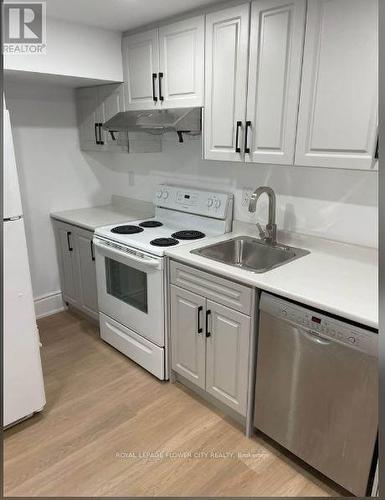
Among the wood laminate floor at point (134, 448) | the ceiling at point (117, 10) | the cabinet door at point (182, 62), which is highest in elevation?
the ceiling at point (117, 10)

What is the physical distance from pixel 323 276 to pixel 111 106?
2.04m

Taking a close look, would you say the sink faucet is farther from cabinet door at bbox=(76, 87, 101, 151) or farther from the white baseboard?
the white baseboard

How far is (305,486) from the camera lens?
5.54ft

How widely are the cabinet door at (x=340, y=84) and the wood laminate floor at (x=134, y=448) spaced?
58.8 inches

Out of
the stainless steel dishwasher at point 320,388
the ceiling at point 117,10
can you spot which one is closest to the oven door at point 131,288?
the stainless steel dishwasher at point 320,388

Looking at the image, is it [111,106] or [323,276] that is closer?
[323,276]

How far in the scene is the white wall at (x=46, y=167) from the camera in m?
2.86

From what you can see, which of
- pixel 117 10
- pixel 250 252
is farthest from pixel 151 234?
pixel 117 10

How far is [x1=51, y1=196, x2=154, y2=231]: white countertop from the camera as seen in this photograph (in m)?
2.86

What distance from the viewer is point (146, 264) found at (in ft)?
7.16

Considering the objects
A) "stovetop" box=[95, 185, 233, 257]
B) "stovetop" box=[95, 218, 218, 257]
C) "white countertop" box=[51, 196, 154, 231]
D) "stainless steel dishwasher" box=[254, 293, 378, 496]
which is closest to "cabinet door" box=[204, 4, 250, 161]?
"stovetop" box=[95, 185, 233, 257]

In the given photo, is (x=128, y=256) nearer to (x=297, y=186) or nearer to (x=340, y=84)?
(x=297, y=186)

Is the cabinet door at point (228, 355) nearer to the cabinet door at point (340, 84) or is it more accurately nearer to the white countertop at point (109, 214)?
the cabinet door at point (340, 84)

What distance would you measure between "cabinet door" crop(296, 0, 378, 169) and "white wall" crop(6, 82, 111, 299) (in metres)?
2.12
